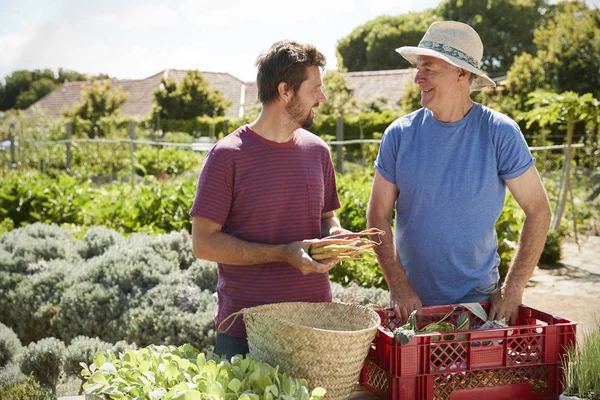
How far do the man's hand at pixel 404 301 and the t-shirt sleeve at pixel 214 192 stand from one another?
67 cm

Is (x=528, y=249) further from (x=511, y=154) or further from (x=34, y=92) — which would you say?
(x=34, y=92)

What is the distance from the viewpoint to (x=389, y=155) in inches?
98.9

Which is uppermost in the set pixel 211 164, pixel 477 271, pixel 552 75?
pixel 552 75

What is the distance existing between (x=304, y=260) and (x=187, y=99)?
25.7m

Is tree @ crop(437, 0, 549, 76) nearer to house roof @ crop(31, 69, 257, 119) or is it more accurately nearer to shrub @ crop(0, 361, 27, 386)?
house roof @ crop(31, 69, 257, 119)

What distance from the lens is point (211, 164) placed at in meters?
2.15

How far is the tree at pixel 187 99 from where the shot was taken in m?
27.3

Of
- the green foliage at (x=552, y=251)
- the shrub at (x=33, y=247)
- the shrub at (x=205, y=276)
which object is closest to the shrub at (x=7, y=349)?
the shrub at (x=205, y=276)

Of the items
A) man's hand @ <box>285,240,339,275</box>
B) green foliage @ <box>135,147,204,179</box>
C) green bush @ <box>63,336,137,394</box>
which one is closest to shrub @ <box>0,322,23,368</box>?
green bush @ <box>63,336,137,394</box>

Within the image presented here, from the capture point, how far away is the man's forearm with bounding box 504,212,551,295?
7.75 ft

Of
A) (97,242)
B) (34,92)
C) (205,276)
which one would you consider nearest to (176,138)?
(97,242)

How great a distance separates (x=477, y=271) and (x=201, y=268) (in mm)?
3029

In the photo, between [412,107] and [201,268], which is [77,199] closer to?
[201,268]

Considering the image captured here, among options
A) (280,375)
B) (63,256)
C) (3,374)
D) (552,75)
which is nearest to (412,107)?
(552,75)
